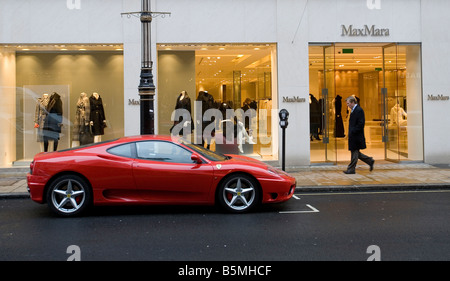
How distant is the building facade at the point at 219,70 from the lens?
14.1 meters

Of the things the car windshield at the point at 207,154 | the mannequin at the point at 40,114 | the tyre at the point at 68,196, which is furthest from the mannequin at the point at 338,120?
the tyre at the point at 68,196

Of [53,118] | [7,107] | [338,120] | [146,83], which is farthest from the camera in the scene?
[338,120]

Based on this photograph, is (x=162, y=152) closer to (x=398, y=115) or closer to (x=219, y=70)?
(x=219, y=70)

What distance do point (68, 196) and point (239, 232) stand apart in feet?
9.78

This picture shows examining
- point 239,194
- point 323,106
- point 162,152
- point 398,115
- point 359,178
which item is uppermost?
point 323,106

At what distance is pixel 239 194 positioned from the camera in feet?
27.5

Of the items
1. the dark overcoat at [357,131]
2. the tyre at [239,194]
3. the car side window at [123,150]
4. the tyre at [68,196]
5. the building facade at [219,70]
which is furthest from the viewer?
the building facade at [219,70]

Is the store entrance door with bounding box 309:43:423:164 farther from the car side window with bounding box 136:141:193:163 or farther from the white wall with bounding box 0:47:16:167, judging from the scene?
the white wall with bounding box 0:47:16:167

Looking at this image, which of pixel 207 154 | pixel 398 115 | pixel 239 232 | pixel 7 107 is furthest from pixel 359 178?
pixel 7 107

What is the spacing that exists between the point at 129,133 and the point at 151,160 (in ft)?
19.7

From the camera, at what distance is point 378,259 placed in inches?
Answer: 224

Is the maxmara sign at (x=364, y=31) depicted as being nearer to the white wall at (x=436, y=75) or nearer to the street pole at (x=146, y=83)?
the white wall at (x=436, y=75)
